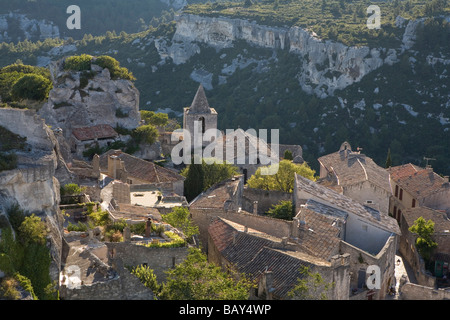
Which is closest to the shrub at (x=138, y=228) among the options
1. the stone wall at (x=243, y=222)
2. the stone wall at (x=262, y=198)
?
the stone wall at (x=243, y=222)

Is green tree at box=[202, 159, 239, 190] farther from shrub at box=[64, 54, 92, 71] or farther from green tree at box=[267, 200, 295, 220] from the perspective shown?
shrub at box=[64, 54, 92, 71]

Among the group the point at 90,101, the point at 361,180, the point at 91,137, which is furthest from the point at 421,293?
the point at 90,101

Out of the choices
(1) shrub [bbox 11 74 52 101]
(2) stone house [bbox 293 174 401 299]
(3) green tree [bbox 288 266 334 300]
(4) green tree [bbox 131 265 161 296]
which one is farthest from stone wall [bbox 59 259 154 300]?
(1) shrub [bbox 11 74 52 101]

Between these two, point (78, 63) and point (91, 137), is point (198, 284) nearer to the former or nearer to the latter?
point (91, 137)

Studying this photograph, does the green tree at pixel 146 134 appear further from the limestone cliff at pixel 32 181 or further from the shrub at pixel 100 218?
the limestone cliff at pixel 32 181

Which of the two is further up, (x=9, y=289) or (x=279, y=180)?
(x=9, y=289)

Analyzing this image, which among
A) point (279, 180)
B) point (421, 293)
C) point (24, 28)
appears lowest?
point (421, 293)
